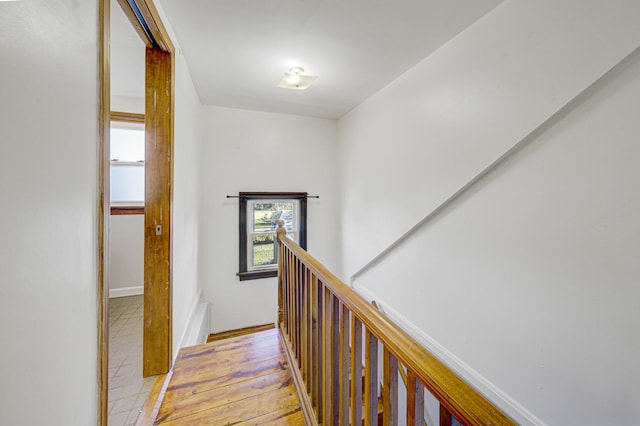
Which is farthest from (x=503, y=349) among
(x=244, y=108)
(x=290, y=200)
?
(x=244, y=108)

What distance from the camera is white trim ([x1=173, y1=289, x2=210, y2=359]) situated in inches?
83.5

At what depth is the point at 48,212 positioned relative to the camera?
64cm

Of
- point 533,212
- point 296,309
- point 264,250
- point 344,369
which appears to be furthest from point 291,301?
point 264,250

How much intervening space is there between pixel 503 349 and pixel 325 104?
2897 mm

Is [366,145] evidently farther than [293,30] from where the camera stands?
Yes

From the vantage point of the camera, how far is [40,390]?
617mm

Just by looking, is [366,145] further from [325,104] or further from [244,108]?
[244,108]

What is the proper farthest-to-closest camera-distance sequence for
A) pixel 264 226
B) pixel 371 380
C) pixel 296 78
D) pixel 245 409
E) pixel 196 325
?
pixel 264 226 → pixel 196 325 → pixel 296 78 → pixel 245 409 → pixel 371 380

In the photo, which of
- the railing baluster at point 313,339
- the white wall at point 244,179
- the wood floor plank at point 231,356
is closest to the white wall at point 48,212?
the railing baluster at point 313,339

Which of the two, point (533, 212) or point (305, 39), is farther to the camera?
point (305, 39)

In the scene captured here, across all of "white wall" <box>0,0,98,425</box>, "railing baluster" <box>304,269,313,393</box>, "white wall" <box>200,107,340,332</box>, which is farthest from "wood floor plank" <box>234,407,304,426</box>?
"white wall" <box>200,107,340,332</box>

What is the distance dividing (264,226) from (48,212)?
9.46ft

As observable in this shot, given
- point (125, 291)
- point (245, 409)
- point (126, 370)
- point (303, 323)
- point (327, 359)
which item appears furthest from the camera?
point (125, 291)

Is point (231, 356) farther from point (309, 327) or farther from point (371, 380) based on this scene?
point (371, 380)
